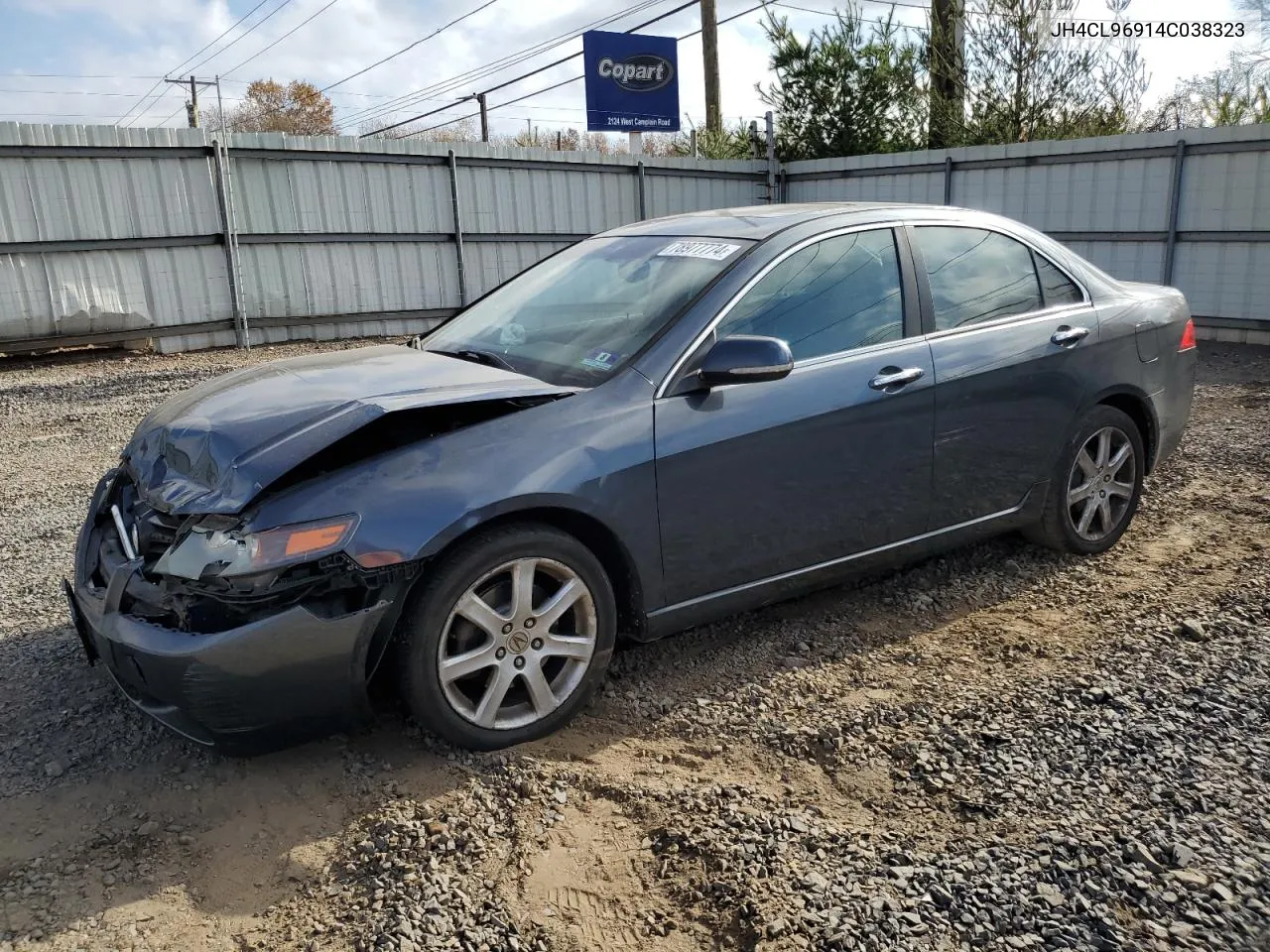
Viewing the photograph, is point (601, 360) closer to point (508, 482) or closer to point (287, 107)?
point (508, 482)

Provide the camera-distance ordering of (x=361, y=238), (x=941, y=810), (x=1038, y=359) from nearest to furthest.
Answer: (x=941, y=810), (x=1038, y=359), (x=361, y=238)

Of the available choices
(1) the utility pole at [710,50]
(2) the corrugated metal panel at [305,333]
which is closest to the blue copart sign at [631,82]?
(1) the utility pole at [710,50]

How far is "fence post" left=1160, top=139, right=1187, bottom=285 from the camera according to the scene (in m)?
11.2

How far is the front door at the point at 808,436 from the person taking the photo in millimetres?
3256

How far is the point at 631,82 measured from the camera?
2038 centimetres

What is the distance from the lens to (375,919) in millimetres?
2326

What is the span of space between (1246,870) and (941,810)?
28.3 inches

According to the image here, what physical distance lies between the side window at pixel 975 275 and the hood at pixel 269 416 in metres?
1.73

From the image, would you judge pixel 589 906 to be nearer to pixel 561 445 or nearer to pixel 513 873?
pixel 513 873

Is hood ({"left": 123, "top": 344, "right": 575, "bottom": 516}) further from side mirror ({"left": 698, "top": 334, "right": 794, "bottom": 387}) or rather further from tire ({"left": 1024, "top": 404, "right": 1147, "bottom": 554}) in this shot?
tire ({"left": 1024, "top": 404, "right": 1147, "bottom": 554})

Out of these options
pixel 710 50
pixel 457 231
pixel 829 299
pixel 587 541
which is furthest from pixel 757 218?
pixel 710 50

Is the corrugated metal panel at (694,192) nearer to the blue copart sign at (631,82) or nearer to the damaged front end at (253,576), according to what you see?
the blue copart sign at (631,82)

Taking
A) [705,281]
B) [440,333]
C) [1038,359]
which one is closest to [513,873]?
[705,281]

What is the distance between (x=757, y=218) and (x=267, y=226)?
983 cm
